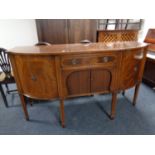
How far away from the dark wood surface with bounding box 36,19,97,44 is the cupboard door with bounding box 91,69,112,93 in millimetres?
1469

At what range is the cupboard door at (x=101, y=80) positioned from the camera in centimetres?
139

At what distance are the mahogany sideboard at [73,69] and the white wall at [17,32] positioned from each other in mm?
1799

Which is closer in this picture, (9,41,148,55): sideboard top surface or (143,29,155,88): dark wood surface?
(9,41,148,55): sideboard top surface

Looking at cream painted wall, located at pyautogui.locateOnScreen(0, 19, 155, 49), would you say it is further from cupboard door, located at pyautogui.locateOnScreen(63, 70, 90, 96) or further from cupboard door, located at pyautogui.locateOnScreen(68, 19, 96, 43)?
cupboard door, located at pyautogui.locateOnScreen(63, 70, 90, 96)

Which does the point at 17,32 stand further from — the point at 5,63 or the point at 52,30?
the point at 5,63

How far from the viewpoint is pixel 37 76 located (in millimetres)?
1292

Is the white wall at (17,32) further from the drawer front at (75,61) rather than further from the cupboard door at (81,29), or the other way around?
the drawer front at (75,61)

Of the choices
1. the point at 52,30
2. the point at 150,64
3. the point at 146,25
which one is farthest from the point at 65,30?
the point at 146,25

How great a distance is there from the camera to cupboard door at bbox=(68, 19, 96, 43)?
2.49 metres

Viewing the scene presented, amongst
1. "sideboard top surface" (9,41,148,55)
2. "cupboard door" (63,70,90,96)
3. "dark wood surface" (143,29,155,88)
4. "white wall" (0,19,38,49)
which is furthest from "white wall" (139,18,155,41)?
"white wall" (0,19,38,49)

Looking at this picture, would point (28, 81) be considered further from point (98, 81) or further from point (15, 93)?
point (15, 93)

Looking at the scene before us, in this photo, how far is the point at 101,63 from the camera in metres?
1.31

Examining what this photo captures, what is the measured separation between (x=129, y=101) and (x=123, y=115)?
0.41 metres
